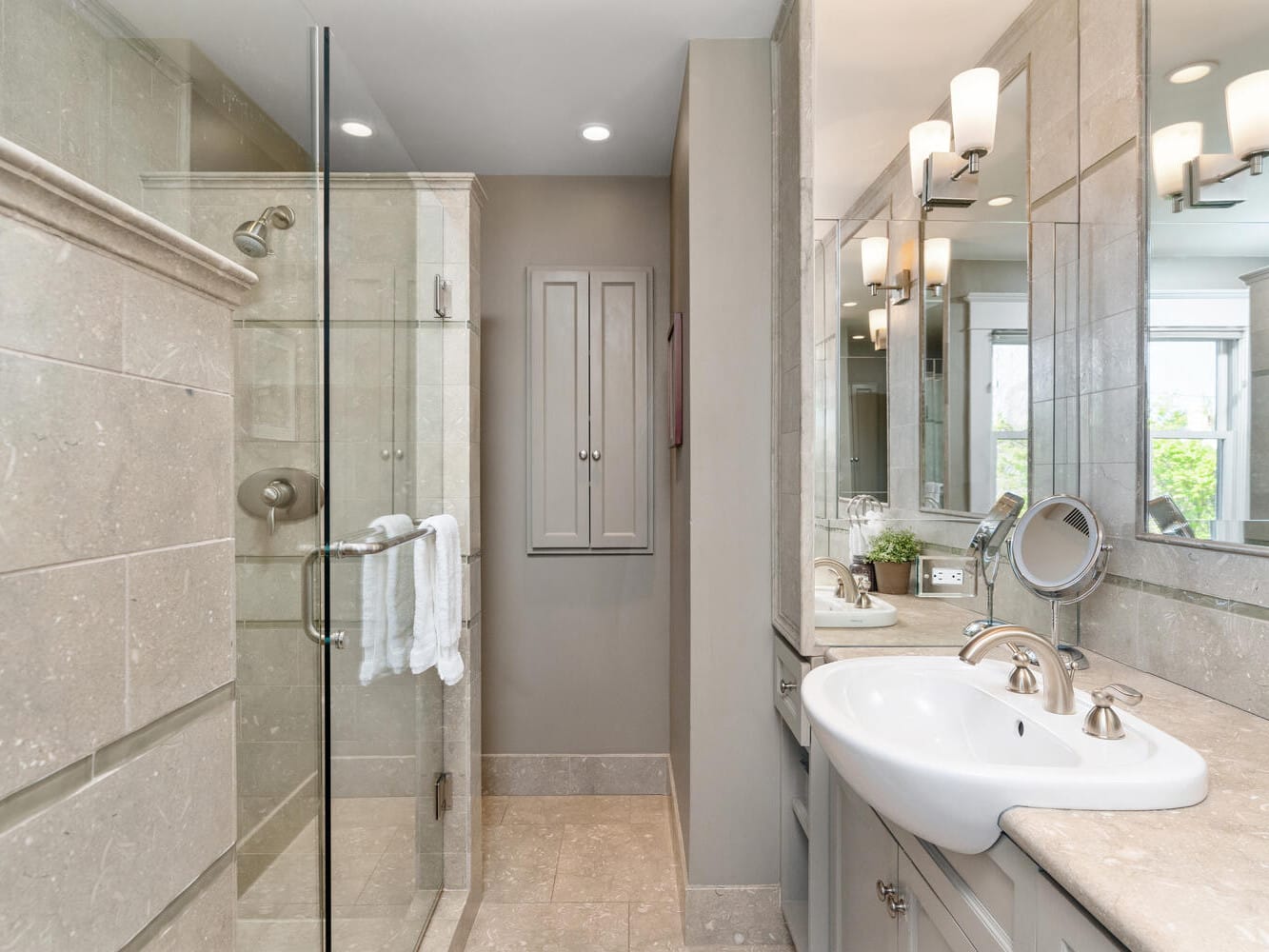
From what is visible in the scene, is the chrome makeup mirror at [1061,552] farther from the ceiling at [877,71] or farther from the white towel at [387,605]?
the white towel at [387,605]

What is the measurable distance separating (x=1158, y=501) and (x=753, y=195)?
51.0 inches

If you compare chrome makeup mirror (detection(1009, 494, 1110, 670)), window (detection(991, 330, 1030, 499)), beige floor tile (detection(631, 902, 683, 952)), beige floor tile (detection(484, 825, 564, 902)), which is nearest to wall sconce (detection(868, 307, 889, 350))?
window (detection(991, 330, 1030, 499))

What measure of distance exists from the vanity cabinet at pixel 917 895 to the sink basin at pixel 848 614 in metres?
0.32

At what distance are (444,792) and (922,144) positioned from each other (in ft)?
7.21

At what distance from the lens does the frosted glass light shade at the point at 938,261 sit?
1.71 metres

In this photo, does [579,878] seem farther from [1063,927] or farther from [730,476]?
[1063,927]

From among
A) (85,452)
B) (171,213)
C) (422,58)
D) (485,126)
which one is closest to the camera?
(85,452)

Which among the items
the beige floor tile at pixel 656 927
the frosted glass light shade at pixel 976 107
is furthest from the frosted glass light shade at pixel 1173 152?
the beige floor tile at pixel 656 927

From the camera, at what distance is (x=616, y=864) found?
2387mm

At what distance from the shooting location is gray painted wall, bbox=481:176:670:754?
291 centimetres

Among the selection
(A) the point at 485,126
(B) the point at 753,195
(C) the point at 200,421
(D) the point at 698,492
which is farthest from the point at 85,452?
(A) the point at 485,126

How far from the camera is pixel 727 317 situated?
6.60 feet

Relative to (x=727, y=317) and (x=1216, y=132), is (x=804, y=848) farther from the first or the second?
(x=1216, y=132)

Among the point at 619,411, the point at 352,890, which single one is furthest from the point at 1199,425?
the point at 619,411
